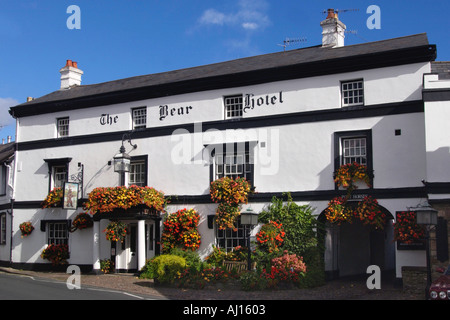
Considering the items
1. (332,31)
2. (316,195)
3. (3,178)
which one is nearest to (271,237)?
(316,195)

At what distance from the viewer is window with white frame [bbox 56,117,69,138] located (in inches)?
973

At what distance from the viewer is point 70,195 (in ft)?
73.0

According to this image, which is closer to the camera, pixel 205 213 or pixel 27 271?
pixel 205 213

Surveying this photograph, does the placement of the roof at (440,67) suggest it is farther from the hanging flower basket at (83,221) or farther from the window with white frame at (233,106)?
the hanging flower basket at (83,221)

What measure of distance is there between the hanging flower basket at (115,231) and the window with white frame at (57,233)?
3792 mm

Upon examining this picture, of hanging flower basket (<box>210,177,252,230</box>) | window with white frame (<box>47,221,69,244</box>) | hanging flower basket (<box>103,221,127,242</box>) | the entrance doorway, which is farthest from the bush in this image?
window with white frame (<box>47,221,69,244</box>)

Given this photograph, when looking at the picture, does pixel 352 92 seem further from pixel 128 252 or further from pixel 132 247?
pixel 128 252

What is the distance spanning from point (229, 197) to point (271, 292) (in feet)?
15.1

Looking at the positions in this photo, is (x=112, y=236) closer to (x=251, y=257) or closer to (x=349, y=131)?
(x=251, y=257)

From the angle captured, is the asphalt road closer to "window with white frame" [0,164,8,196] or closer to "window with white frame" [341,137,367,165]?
"window with white frame" [341,137,367,165]

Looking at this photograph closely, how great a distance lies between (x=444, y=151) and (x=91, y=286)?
40.9ft

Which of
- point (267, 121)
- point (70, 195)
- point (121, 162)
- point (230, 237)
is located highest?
point (267, 121)

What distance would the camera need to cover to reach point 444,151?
16031mm
